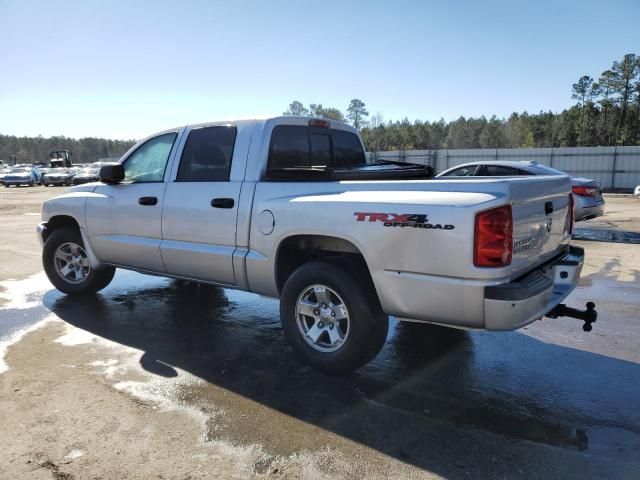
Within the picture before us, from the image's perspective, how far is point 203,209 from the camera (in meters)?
4.67

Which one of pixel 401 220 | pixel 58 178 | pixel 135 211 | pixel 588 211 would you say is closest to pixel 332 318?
pixel 401 220

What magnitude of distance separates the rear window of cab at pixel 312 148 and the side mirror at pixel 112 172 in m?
1.85

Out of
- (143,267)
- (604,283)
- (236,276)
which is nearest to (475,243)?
(236,276)

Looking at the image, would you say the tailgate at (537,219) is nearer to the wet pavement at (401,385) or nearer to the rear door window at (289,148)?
the wet pavement at (401,385)

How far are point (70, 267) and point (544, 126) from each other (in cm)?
10322

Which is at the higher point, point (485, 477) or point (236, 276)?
point (236, 276)

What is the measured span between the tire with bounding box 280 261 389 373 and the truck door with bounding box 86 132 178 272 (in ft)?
5.92

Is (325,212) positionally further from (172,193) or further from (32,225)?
(32,225)

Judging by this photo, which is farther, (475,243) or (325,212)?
(325,212)

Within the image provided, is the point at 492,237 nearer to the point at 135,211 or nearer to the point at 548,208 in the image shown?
the point at 548,208

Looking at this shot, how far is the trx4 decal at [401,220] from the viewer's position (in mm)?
3260

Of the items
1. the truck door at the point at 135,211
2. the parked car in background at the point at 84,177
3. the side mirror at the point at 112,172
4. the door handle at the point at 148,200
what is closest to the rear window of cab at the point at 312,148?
the truck door at the point at 135,211

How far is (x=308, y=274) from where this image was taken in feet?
13.0

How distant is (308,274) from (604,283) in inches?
193
